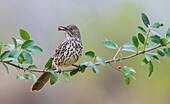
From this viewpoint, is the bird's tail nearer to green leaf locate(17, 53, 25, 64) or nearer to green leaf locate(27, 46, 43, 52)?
green leaf locate(17, 53, 25, 64)

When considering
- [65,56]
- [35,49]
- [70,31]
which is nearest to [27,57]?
[35,49]

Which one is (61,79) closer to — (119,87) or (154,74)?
(119,87)

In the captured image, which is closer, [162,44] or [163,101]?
[162,44]

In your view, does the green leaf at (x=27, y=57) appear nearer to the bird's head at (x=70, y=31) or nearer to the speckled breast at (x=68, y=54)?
the speckled breast at (x=68, y=54)

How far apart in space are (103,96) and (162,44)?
4.53 m

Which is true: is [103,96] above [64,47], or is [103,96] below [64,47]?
below

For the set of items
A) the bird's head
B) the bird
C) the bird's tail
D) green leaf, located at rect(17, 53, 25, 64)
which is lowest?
the bird's tail

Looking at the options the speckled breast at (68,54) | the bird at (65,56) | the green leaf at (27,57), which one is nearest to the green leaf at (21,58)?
the green leaf at (27,57)

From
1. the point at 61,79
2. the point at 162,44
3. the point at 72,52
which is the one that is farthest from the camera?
the point at 61,79

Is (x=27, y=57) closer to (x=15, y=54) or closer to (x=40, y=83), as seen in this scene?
(x=15, y=54)

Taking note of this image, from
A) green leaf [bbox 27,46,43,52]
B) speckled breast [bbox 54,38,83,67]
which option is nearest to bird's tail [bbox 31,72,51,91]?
speckled breast [bbox 54,38,83,67]

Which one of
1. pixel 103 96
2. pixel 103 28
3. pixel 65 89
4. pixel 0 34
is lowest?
pixel 103 96

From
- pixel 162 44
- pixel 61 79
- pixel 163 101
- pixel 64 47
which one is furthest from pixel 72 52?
pixel 163 101

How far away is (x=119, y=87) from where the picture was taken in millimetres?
6844
